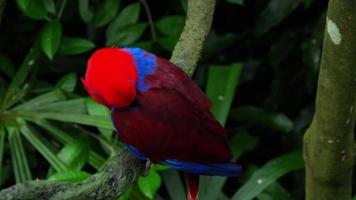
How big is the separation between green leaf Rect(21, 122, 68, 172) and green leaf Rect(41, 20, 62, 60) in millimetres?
206

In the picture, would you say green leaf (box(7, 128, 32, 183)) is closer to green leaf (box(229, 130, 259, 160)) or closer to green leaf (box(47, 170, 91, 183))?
green leaf (box(47, 170, 91, 183))

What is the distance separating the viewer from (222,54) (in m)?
2.42

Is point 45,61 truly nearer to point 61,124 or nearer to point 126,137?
point 61,124

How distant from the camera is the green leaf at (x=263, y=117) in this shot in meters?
2.16

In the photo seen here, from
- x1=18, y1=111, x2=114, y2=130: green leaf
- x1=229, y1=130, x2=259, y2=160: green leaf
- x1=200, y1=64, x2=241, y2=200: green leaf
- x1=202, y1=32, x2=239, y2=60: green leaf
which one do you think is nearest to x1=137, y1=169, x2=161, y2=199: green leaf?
x1=18, y1=111, x2=114, y2=130: green leaf

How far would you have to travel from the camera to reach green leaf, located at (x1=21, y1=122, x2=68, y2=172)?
1800 millimetres

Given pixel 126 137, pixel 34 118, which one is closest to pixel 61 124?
pixel 34 118

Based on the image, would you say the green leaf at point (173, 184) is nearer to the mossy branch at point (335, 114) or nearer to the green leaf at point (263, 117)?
A: the green leaf at point (263, 117)

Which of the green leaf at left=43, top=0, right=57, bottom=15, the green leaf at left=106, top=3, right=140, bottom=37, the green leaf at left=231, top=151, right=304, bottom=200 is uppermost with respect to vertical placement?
the green leaf at left=43, top=0, right=57, bottom=15

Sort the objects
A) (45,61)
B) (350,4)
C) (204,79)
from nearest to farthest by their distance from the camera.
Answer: (350,4) → (45,61) → (204,79)

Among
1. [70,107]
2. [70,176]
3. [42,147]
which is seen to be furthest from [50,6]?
[70,176]

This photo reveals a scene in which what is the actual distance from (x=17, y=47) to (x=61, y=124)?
397 millimetres

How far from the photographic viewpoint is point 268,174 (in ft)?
6.37

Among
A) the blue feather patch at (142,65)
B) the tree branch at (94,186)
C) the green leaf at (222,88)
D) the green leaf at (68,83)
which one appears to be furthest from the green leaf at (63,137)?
the blue feather patch at (142,65)
